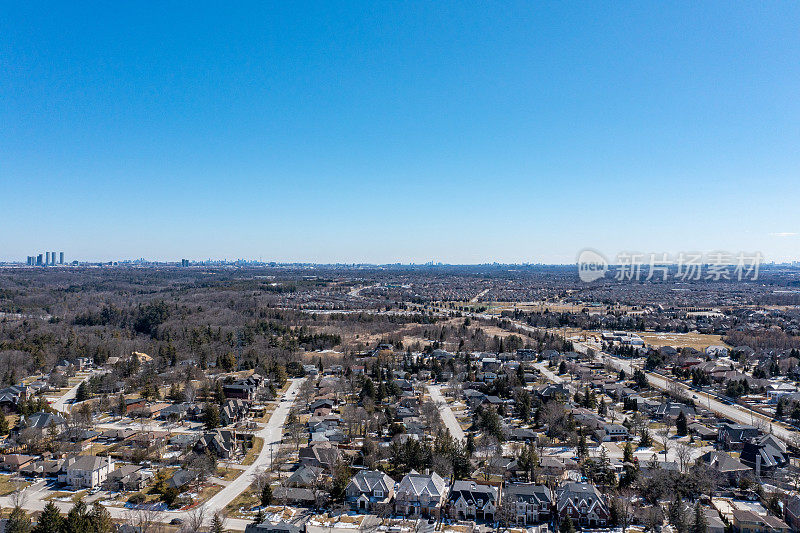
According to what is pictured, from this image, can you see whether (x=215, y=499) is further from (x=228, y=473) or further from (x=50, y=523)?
(x=50, y=523)

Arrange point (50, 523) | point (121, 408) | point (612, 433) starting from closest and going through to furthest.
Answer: point (50, 523), point (612, 433), point (121, 408)

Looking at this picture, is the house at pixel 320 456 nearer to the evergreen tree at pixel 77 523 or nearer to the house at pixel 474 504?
the house at pixel 474 504

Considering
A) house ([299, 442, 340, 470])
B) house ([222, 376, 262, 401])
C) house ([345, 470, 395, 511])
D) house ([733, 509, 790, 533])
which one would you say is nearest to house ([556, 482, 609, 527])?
house ([733, 509, 790, 533])

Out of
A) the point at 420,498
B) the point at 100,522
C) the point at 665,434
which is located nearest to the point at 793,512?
the point at 665,434

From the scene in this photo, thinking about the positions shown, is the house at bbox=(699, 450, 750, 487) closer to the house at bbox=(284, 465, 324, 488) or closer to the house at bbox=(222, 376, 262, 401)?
the house at bbox=(284, 465, 324, 488)

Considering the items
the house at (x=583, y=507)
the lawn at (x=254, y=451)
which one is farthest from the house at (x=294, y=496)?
the house at (x=583, y=507)

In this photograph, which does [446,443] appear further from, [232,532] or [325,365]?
[325,365]
